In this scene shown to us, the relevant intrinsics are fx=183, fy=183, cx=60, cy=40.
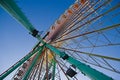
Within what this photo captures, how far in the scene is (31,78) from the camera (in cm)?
939

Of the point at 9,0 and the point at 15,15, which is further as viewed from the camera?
the point at 15,15

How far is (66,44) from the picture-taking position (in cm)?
1293

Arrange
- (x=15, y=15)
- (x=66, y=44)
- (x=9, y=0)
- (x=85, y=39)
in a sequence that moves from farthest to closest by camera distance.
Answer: (x=66, y=44)
(x=85, y=39)
(x=15, y=15)
(x=9, y=0)

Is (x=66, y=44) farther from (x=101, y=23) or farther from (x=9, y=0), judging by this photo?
(x=9, y=0)

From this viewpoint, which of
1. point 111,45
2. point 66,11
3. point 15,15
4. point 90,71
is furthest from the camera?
point 66,11

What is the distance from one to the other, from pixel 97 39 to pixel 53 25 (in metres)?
5.93

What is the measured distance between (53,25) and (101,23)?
5.88 m

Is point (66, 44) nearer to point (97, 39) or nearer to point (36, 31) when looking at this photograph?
point (97, 39)

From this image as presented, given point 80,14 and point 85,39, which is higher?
point 80,14

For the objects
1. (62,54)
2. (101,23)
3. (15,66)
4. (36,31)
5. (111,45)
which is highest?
(36,31)

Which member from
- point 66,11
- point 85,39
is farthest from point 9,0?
point 66,11

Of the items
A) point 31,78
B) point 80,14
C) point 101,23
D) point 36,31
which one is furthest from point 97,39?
point 31,78

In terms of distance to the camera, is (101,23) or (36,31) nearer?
(36,31)

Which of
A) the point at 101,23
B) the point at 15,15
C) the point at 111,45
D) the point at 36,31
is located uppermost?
the point at 15,15
